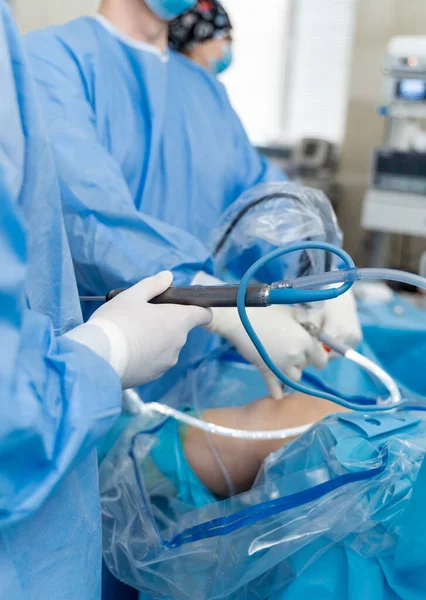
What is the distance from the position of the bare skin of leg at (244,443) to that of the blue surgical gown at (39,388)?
0.31 metres

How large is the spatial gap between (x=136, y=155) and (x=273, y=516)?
0.72 m

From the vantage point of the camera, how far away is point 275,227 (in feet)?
3.91

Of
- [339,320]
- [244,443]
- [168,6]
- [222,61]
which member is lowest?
[244,443]

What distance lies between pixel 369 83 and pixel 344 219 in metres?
0.80

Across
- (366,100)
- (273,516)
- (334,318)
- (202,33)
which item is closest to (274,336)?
(334,318)

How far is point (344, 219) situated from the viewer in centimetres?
412

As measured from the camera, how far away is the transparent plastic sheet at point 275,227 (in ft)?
3.88

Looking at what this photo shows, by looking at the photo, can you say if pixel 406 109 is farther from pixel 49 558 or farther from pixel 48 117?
pixel 49 558

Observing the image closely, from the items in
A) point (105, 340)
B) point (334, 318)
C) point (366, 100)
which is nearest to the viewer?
point (105, 340)

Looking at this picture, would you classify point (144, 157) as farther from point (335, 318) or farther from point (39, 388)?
point (39, 388)

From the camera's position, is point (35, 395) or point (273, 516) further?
point (273, 516)

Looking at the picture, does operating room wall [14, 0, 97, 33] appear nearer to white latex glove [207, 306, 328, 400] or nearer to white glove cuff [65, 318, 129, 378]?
white latex glove [207, 306, 328, 400]

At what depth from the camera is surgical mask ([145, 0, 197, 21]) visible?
1229mm

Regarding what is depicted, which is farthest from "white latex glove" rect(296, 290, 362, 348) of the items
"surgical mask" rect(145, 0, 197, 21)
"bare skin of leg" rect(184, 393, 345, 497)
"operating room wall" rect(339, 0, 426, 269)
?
"operating room wall" rect(339, 0, 426, 269)
